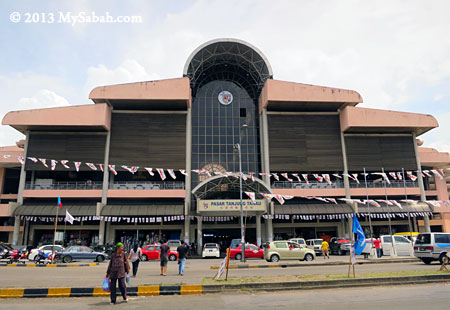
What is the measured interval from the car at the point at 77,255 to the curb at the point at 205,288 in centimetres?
1465

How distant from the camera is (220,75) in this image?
4428cm

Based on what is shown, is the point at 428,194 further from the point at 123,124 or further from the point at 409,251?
the point at 123,124

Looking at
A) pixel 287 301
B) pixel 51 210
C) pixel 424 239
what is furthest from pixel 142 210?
pixel 287 301

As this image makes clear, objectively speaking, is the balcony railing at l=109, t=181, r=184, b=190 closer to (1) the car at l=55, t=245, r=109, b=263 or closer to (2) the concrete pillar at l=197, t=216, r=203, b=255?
(2) the concrete pillar at l=197, t=216, r=203, b=255

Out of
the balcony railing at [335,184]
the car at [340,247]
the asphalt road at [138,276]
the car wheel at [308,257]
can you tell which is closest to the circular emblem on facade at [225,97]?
the balcony railing at [335,184]

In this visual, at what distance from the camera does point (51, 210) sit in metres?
35.1

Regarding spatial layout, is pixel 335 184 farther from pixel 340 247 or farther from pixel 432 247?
pixel 432 247

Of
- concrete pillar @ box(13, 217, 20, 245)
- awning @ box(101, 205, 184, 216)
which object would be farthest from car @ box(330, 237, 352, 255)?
concrete pillar @ box(13, 217, 20, 245)

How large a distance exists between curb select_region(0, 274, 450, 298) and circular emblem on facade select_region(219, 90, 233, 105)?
33.9 meters

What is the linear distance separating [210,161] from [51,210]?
718 inches

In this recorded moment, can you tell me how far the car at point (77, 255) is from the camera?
23.9m

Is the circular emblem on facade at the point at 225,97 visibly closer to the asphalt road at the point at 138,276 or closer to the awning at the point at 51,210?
the awning at the point at 51,210

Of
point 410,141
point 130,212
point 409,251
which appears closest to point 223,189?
point 130,212

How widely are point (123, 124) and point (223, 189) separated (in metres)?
14.3
